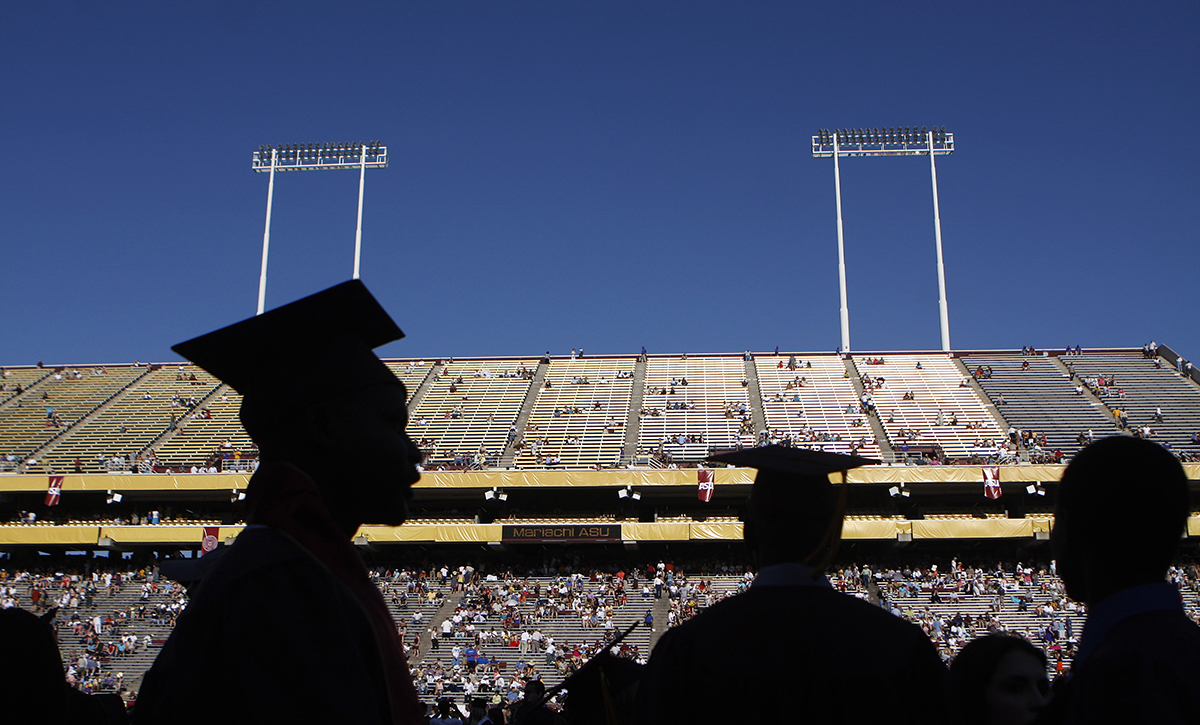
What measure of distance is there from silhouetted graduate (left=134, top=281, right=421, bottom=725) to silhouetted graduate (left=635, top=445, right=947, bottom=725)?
1070mm

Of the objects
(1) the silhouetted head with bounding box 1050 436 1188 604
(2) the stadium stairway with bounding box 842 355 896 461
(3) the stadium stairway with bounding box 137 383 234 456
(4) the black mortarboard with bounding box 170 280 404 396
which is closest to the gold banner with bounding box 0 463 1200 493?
(2) the stadium stairway with bounding box 842 355 896 461

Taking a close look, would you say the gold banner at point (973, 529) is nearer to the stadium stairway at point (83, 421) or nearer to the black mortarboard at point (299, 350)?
the black mortarboard at point (299, 350)

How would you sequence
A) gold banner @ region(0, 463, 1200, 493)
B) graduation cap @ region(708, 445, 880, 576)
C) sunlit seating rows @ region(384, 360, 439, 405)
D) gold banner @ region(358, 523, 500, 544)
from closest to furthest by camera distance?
graduation cap @ region(708, 445, 880, 576) → gold banner @ region(358, 523, 500, 544) → gold banner @ region(0, 463, 1200, 493) → sunlit seating rows @ region(384, 360, 439, 405)

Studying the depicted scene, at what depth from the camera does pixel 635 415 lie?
43.2m

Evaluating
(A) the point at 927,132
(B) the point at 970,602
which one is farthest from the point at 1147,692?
(A) the point at 927,132

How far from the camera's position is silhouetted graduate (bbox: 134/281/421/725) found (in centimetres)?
167

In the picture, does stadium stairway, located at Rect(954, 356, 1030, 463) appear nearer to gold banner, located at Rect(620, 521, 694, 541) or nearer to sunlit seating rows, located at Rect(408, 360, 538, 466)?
gold banner, located at Rect(620, 521, 694, 541)

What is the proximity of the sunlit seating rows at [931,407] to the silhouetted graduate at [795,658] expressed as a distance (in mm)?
35619

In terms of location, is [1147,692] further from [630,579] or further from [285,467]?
[630,579]

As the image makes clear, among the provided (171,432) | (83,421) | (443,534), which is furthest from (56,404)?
(443,534)

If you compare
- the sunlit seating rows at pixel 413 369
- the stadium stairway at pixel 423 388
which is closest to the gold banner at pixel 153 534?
the stadium stairway at pixel 423 388

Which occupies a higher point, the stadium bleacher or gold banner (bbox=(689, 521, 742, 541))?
the stadium bleacher

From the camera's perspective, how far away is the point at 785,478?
3111mm

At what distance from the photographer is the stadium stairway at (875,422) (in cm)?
3667
